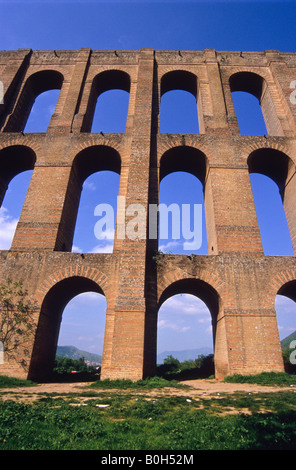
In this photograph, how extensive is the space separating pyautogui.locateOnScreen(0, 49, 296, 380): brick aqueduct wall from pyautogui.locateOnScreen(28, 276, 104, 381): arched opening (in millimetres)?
72

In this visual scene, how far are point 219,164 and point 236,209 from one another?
2.46 meters

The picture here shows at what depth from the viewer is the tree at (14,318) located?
30.5ft

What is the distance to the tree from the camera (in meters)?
9.29

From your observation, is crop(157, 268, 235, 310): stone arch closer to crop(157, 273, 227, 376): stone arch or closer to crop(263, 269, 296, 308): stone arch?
crop(157, 273, 227, 376): stone arch

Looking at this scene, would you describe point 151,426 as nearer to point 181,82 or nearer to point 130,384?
point 130,384

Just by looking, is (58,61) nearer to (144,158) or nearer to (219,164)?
(144,158)

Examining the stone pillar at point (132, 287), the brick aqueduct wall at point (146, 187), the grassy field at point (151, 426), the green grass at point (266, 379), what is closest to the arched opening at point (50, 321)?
the brick aqueduct wall at point (146, 187)

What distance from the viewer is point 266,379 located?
8.57m

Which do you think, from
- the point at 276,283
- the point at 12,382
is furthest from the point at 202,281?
the point at 12,382

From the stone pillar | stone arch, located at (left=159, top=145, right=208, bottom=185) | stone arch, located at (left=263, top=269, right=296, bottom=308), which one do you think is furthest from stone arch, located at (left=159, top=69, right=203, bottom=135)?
stone arch, located at (left=263, top=269, right=296, bottom=308)

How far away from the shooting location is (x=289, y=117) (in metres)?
14.5

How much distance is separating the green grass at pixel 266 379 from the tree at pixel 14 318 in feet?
23.0

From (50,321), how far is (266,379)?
26.5ft
